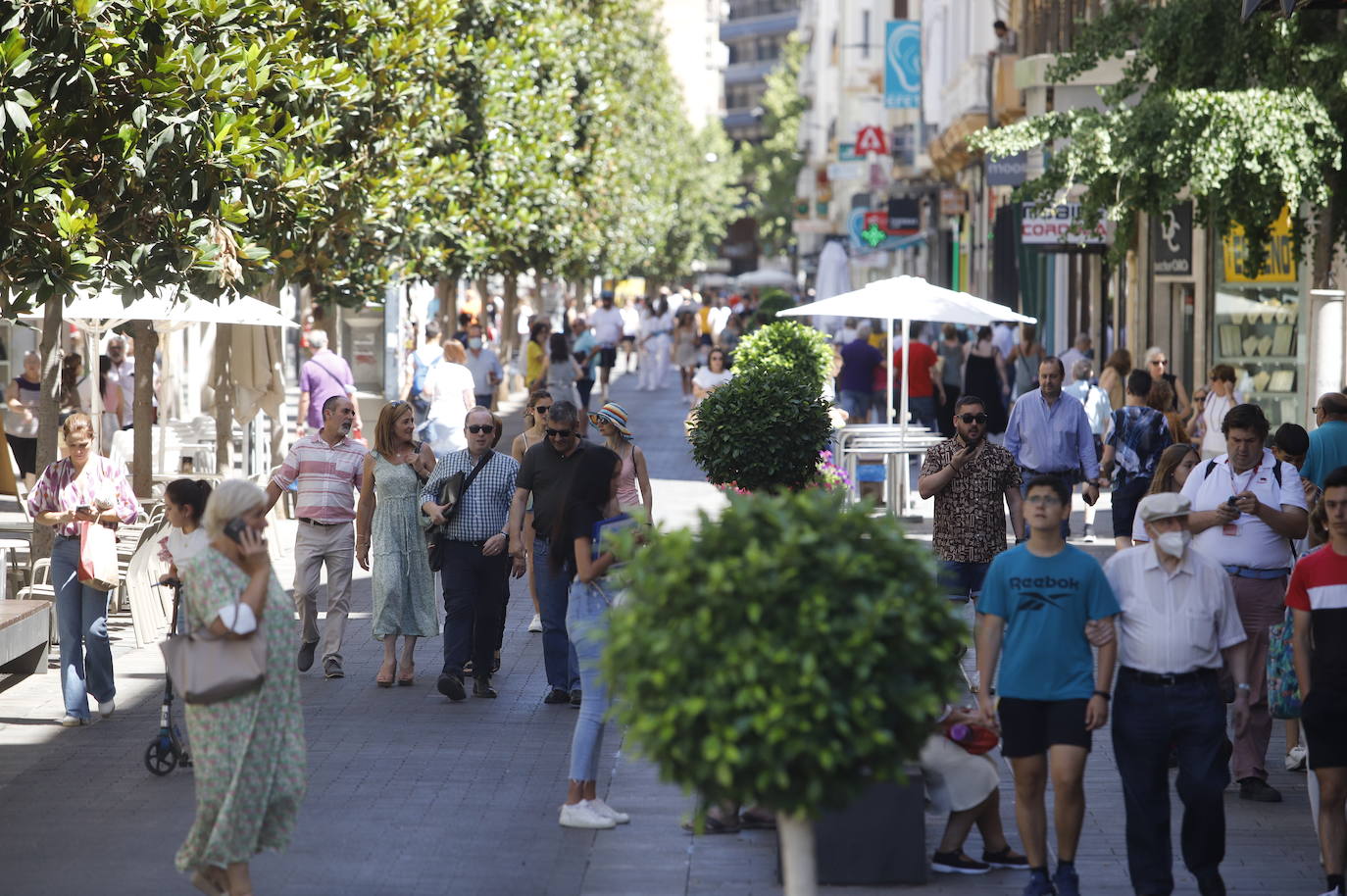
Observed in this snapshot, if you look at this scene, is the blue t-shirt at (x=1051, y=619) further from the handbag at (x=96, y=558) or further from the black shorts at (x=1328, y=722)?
the handbag at (x=96, y=558)

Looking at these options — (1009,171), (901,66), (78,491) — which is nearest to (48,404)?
(78,491)

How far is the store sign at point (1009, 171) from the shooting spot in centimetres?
2841

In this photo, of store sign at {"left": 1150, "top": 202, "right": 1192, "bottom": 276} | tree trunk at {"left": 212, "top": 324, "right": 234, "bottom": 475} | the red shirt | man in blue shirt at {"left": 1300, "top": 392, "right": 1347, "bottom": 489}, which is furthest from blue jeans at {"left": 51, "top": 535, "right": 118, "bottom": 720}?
store sign at {"left": 1150, "top": 202, "right": 1192, "bottom": 276}

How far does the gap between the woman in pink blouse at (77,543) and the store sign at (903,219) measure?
36502 millimetres

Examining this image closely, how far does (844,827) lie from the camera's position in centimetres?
747

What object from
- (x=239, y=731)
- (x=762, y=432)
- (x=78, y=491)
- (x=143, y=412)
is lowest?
(x=239, y=731)

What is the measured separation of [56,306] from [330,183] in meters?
2.87

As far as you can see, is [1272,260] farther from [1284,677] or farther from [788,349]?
[1284,677]

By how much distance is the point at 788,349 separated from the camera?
70.6ft

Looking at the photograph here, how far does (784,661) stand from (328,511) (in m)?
6.65

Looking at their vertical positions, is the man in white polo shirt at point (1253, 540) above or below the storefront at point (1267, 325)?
below

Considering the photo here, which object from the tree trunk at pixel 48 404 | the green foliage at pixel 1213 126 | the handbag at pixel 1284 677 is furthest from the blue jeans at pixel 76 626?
the green foliage at pixel 1213 126

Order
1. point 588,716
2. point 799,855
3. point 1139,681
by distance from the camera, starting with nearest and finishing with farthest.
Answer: point 799,855, point 1139,681, point 588,716

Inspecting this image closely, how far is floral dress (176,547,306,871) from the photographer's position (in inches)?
263
